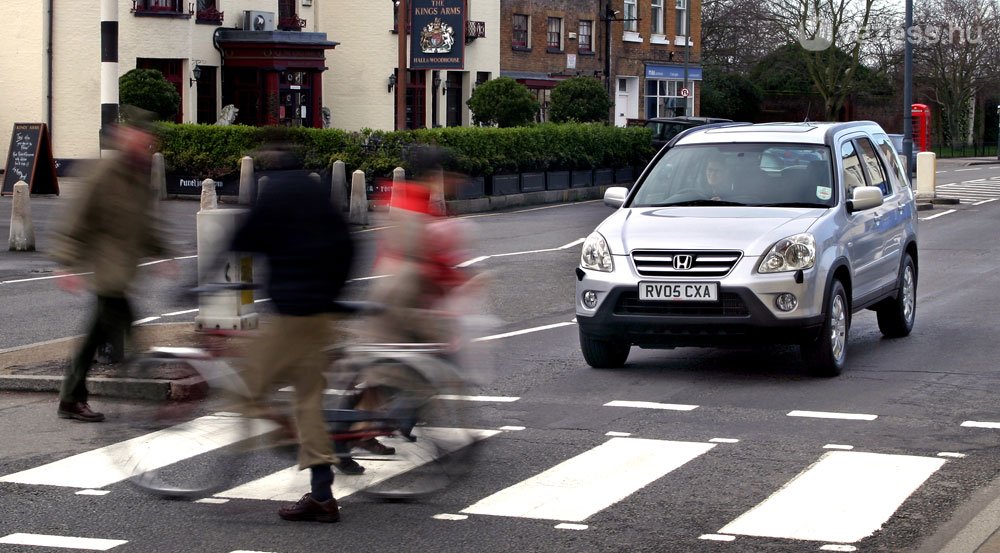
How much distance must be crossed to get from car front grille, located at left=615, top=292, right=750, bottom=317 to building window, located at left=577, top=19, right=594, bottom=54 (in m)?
48.6

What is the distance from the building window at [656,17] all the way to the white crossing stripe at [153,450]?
57.9 metres

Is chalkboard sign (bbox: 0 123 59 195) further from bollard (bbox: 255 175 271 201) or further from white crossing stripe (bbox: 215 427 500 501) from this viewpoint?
bollard (bbox: 255 175 271 201)

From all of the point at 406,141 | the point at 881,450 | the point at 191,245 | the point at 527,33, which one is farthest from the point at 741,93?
the point at 881,450

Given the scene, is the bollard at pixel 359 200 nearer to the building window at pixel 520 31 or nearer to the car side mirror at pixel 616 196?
the car side mirror at pixel 616 196

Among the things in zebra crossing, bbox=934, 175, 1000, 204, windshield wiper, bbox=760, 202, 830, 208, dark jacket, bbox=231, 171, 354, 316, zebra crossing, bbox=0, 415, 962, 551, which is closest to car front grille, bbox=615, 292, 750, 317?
windshield wiper, bbox=760, 202, 830, 208

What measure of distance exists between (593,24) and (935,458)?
171 ft

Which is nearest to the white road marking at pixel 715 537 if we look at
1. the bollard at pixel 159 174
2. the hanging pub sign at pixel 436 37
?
the bollard at pixel 159 174

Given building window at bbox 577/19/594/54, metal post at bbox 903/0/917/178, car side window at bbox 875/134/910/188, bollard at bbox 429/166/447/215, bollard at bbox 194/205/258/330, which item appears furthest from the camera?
building window at bbox 577/19/594/54

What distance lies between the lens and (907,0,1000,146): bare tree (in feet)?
217

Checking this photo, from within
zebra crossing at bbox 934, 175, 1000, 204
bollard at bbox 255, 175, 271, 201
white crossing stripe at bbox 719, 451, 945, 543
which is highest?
bollard at bbox 255, 175, 271, 201

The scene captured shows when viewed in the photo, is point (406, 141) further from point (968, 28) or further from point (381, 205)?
point (968, 28)

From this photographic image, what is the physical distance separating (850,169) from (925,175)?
22.3 meters

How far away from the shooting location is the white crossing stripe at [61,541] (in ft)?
20.2

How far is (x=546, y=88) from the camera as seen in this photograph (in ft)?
182
